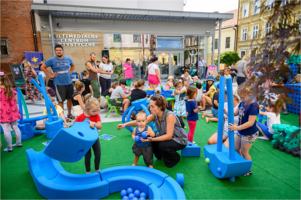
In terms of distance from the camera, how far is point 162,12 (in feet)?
38.8

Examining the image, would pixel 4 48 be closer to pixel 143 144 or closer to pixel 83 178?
pixel 83 178

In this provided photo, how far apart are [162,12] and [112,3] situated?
4.04 m

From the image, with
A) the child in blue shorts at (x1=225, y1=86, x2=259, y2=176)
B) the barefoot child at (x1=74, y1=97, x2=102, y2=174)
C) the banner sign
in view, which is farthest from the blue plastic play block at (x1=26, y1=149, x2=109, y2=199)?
the banner sign

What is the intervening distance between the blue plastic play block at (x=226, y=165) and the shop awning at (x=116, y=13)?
34.5 feet

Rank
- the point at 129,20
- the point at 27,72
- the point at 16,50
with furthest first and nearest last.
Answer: the point at 129,20 → the point at 16,50 → the point at 27,72

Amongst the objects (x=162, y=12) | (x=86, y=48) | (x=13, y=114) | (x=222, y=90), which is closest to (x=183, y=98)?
(x=222, y=90)

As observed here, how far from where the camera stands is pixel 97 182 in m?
2.50

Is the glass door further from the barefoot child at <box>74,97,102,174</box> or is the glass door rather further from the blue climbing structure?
the blue climbing structure

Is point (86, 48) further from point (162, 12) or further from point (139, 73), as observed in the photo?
point (162, 12)

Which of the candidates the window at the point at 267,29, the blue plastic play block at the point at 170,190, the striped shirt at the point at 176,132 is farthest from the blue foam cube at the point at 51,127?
the window at the point at 267,29

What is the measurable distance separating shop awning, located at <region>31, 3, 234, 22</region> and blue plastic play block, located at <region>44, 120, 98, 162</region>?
10.2 m

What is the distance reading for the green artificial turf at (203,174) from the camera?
2525 millimetres

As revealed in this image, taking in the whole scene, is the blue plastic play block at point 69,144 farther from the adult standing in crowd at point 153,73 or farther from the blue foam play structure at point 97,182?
the adult standing in crowd at point 153,73

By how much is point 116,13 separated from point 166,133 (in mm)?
10008
